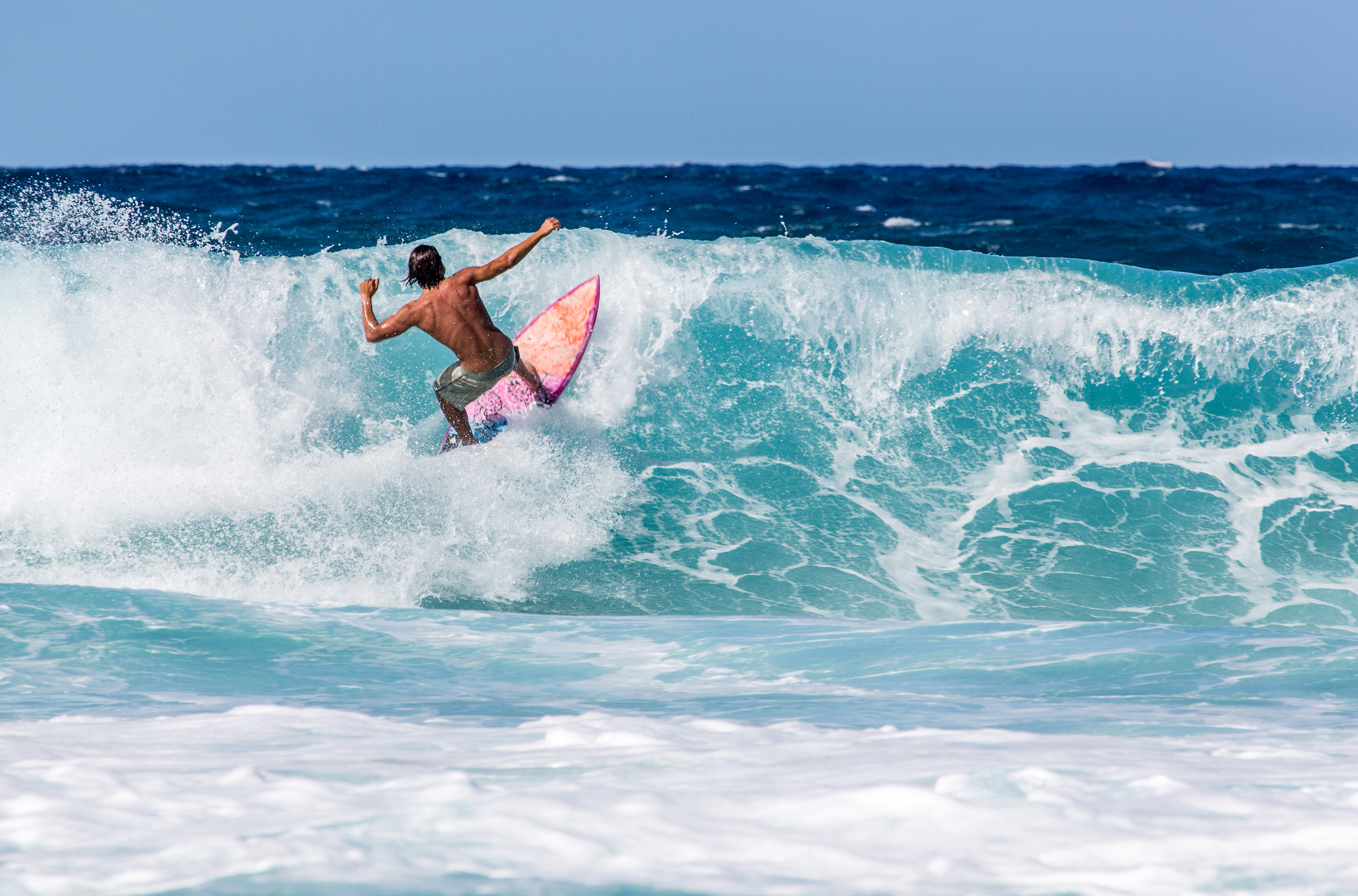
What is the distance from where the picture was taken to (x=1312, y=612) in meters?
6.24

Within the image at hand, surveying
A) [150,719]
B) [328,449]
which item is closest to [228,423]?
[328,449]

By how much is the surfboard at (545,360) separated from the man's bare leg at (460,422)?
64 millimetres

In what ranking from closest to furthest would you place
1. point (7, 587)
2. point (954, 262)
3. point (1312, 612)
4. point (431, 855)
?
1. point (431, 855)
2. point (7, 587)
3. point (1312, 612)
4. point (954, 262)

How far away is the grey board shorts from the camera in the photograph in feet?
21.6

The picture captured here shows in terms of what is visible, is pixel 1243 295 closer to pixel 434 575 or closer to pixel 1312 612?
pixel 1312 612

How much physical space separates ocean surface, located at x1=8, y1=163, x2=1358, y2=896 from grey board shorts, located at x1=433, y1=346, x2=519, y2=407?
518 mm

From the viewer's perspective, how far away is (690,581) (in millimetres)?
6586

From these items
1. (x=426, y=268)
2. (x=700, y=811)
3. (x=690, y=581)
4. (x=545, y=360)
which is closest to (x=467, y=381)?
(x=426, y=268)

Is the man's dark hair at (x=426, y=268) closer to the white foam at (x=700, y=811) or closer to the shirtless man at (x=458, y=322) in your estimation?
the shirtless man at (x=458, y=322)

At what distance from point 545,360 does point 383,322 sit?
1.83 m

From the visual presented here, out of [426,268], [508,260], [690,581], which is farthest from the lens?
[690,581]

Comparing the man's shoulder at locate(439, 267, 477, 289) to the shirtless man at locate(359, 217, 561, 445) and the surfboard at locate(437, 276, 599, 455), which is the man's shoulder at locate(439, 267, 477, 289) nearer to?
the shirtless man at locate(359, 217, 561, 445)

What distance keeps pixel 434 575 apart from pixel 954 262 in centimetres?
517

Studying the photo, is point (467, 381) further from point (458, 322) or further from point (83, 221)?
point (83, 221)
